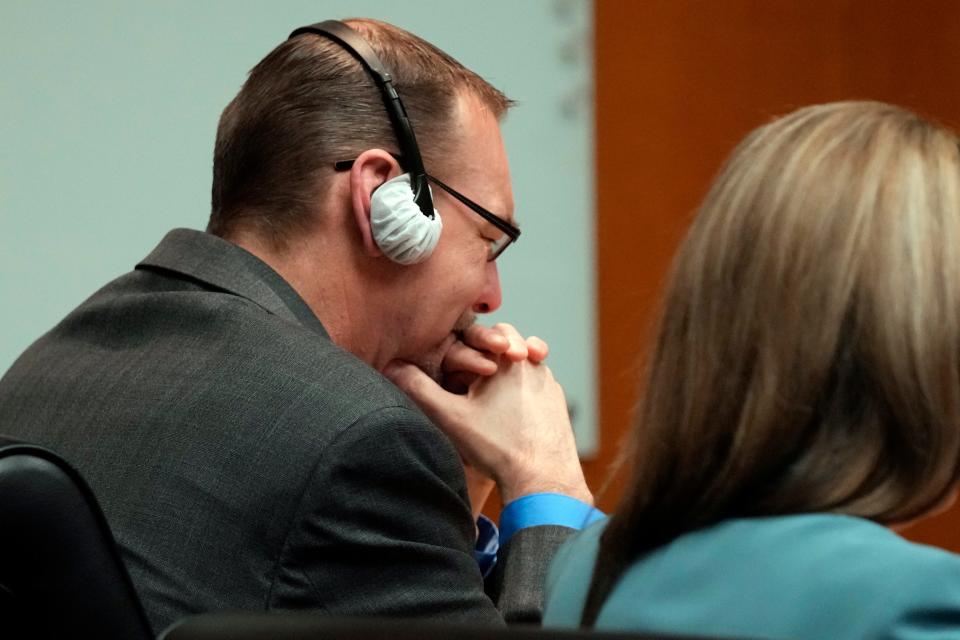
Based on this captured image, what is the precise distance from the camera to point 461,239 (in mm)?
1671

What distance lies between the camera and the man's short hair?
1.56m

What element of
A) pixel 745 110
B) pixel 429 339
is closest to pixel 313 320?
pixel 429 339

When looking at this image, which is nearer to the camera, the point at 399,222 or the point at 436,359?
the point at 399,222

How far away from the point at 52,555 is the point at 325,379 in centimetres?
38

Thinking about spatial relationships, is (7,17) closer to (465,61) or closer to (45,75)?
(45,75)

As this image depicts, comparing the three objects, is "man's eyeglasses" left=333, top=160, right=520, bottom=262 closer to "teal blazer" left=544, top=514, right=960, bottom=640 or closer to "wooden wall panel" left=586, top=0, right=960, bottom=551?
"teal blazer" left=544, top=514, right=960, bottom=640

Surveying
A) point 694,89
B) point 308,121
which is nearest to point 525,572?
point 308,121

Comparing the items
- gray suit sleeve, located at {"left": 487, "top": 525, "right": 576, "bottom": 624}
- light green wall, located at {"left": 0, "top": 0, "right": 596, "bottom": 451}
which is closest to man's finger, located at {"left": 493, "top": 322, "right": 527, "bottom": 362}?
gray suit sleeve, located at {"left": 487, "top": 525, "right": 576, "bottom": 624}

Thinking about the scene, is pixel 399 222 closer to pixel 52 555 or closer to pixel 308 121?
pixel 308 121

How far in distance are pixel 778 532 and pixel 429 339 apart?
0.95 m

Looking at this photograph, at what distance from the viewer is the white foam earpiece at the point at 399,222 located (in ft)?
5.00

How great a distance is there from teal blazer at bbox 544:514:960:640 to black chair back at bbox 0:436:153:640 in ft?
1.13

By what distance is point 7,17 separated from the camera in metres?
2.30

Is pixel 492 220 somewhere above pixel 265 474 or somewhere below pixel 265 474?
above
